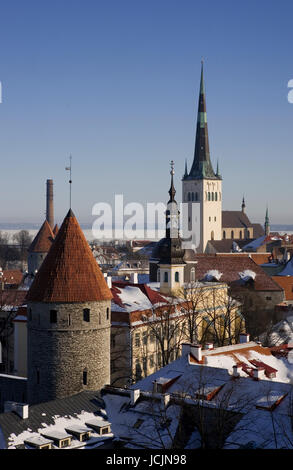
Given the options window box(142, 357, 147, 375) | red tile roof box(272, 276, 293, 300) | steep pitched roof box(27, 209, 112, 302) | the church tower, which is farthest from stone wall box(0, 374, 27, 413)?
red tile roof box(272, 276, 293, 300)

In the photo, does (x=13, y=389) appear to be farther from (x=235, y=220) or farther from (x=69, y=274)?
Result: (x=235, y=220)

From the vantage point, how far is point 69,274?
27906 millimetres

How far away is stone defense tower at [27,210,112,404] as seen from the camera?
26.7 metres

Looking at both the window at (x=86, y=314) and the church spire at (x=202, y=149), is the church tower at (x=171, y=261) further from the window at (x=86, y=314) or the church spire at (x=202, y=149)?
the church spire at (x=202, y=149)

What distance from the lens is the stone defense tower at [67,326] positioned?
26734 millimetres

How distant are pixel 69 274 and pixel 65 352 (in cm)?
322

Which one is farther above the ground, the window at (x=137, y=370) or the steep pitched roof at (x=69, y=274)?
the steep pitched roof at (x=69, y=274)

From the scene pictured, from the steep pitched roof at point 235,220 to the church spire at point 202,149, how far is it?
17.2 metres

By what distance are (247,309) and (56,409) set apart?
103 ft

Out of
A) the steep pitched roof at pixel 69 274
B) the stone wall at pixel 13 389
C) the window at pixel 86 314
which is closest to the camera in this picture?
the window at pixel 86 314

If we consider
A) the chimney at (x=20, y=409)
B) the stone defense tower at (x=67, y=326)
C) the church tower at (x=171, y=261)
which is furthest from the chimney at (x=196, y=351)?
the church tower at (x=171, y=261)

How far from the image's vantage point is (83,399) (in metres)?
24.3
